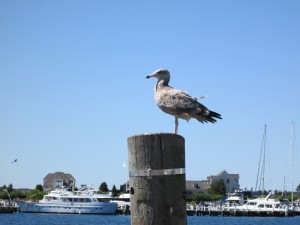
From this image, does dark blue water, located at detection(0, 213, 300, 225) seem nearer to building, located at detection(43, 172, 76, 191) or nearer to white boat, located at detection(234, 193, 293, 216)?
white boat, located at detection(234, 193, 293, 216)

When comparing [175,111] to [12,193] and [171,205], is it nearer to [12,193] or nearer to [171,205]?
[171,205]

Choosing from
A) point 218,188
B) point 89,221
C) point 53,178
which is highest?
point 53,178

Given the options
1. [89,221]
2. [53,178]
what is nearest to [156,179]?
[89,221]

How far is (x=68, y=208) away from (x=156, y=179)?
8792cm

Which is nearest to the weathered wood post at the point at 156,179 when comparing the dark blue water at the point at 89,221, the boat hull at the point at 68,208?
the dark blue water at the point at 89,221

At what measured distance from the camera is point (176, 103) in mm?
6762

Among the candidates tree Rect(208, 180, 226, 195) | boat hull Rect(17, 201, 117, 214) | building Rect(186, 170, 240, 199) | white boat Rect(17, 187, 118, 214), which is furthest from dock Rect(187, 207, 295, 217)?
building Rect(186, 170, 240, 199)

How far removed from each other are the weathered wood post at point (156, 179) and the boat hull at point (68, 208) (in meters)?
84.4

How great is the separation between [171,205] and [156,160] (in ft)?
1.19

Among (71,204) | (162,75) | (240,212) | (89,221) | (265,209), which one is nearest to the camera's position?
(162,75)

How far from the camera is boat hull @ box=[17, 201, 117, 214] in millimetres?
89106

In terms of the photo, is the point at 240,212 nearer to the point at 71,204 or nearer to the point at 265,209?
the point at 265,209

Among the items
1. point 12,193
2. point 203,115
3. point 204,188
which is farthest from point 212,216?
point 203,115

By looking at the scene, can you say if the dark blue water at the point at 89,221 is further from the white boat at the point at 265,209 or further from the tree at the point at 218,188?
the tree at the point at 218,188
